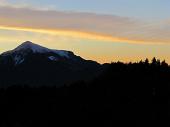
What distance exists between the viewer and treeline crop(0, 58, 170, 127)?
10095 cm

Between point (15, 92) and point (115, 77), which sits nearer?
point (115, 77)

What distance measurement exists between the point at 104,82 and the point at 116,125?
30.9 m

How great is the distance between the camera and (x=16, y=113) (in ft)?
419

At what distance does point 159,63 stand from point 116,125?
47028 millimetres

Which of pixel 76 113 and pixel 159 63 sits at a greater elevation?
pixel 159 63

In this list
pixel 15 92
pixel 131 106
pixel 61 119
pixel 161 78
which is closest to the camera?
pixel 131 106

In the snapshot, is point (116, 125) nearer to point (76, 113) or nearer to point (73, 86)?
point (76, 113)

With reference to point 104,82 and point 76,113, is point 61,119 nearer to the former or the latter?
point 76,113

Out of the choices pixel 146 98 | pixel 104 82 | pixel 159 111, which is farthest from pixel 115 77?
pixel 159 111

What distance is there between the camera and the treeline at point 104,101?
100950 mm

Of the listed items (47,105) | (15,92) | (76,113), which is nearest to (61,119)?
(76,113)

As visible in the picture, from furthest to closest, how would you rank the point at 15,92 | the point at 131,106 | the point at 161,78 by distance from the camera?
the point at 15,92 < the point at 161,78 < the point at 131,106

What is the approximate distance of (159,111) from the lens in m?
100

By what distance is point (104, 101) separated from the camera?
112312mm
